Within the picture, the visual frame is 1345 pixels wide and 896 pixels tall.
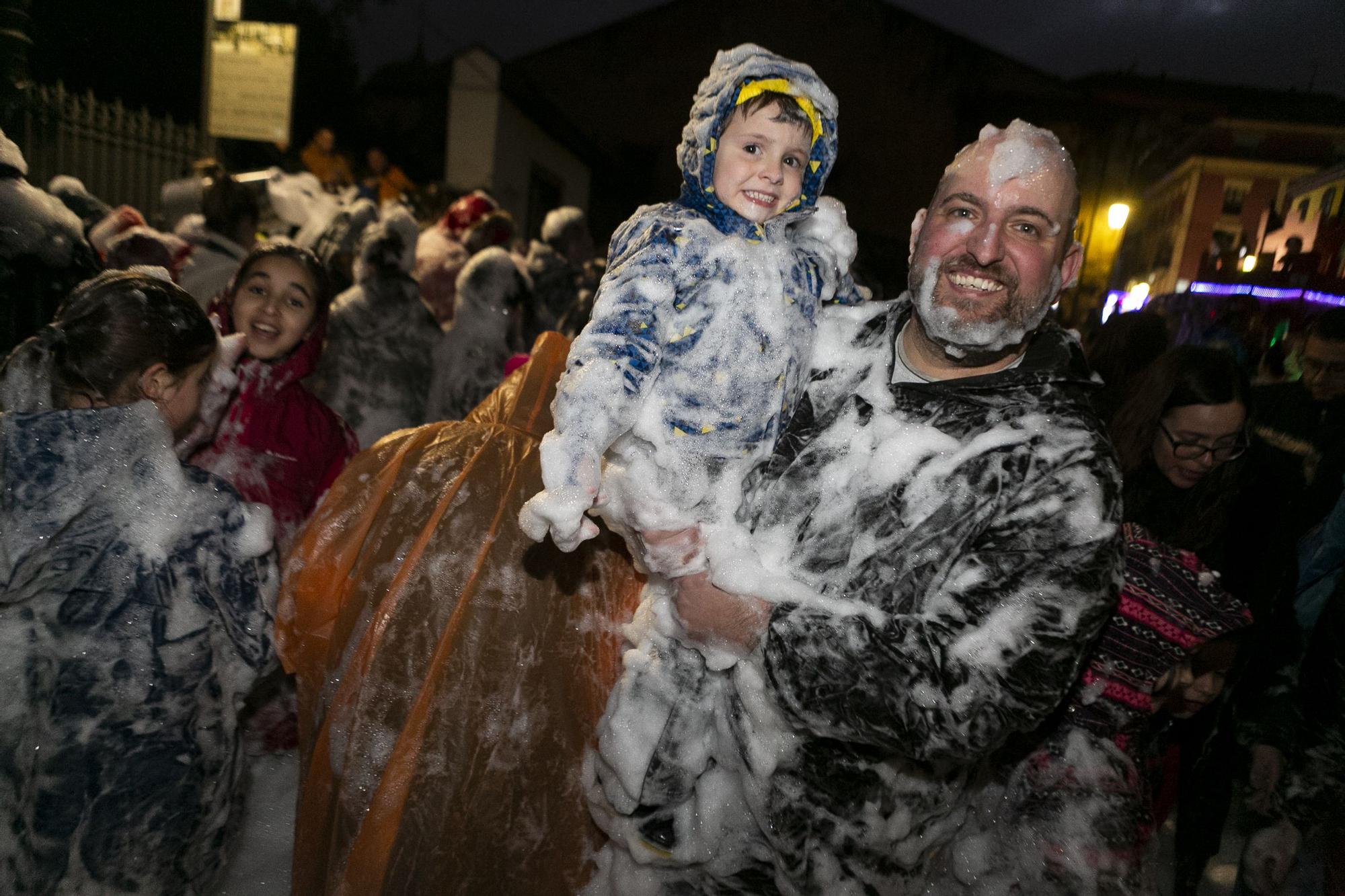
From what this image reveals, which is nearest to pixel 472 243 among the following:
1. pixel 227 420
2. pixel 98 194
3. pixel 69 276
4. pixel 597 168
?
pixel 98 194

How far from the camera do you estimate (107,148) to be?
7.17m

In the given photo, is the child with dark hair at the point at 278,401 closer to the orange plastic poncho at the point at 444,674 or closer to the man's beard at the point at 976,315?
the orange plastic poncho at the point at 444,674

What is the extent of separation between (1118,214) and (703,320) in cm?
900

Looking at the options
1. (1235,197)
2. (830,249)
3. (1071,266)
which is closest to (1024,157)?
(1071,266)

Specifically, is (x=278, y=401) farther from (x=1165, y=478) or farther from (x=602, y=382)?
(x=1165, y=478)

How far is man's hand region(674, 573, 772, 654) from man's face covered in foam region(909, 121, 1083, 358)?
0.75 metres

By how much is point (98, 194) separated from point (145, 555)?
675 centimetres

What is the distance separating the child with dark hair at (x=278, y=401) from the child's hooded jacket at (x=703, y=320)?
167 centimetres

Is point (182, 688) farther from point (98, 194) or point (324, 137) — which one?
point (324, 137)

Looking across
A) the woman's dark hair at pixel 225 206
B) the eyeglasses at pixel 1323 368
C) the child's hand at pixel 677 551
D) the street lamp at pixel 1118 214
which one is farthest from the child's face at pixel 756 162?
the street lamp at pixel 1118 214

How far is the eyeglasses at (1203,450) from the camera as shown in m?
2.60

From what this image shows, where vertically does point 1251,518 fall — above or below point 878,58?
below

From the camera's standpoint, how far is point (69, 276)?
3570 millimetres

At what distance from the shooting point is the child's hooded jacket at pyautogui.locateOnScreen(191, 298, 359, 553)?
9.95ft
